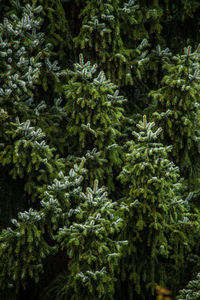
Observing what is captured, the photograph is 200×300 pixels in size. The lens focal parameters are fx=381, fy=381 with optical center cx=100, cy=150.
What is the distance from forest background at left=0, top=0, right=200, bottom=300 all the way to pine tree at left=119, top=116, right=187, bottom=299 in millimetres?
15

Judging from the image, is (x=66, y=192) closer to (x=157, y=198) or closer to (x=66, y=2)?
(x=157, y=198)

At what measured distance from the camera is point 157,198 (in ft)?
14.5

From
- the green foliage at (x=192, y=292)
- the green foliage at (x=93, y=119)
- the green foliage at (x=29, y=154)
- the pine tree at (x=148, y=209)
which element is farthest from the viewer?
the green foliage at (x=93, y=119)

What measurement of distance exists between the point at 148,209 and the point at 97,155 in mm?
1067

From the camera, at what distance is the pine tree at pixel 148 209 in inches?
172

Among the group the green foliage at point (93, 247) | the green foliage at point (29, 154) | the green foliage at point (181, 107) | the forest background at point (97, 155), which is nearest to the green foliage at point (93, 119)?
the forest background at point (97, 155)

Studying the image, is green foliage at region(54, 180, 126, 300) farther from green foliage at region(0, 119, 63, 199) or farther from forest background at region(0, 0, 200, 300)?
green foliage at region(0, 119, 63, 199)

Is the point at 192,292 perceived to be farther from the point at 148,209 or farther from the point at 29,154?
the point at 29,154

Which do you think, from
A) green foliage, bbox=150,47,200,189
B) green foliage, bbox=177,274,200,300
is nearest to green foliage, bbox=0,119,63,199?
green foliage, bbox=150,47,200,189

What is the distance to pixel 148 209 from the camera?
4.47m

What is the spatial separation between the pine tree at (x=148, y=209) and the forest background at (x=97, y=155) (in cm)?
1

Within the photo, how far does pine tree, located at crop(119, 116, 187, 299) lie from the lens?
Result: 14.3 feet

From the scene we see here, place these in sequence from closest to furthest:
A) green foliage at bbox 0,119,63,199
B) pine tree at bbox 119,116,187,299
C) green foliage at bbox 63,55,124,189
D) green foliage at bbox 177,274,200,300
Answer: green foliage at bbox 177,274,200,300 → pine tree at bbox 119,116,187,299 → green foliage at bbox 0,119,63,199 → green foliage at bbox 63,55,124,189

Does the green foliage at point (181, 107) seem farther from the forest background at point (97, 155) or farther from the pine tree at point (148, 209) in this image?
the pine tree at point (148, 209)
